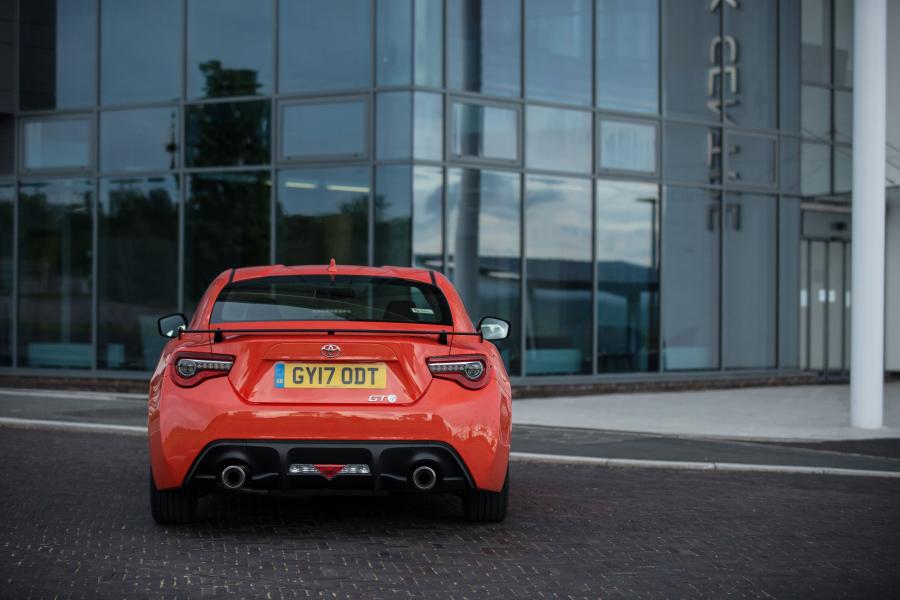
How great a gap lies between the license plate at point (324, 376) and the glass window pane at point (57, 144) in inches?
509

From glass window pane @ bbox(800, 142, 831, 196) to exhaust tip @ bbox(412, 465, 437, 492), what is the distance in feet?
51.3

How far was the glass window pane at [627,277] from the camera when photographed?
17578mm

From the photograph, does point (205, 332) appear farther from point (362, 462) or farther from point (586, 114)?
point (586, 114)

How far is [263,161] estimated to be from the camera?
54.9 feet

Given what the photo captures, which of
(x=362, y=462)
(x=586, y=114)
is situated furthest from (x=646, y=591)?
(x=586, y=114)

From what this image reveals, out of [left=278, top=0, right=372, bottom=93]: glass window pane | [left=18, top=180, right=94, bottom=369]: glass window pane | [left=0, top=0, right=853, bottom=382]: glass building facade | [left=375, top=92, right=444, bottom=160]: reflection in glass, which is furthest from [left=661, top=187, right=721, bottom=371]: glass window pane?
[left=18, top=180, right=94, bottom=369]: glass window pane

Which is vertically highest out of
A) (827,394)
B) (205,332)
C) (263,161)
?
(263,161)

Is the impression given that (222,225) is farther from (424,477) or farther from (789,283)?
(424,477)

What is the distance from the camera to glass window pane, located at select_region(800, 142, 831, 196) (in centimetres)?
2006

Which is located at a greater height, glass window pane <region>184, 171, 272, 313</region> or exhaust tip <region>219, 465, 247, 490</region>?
glass window pane <region>184, 171, 272, 313</region>

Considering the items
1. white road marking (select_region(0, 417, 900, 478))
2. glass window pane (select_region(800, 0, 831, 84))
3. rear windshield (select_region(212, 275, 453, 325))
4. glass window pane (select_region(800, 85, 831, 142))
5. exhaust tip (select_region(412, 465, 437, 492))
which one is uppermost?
glass window pane (select_region(800, 0, 831, 84))

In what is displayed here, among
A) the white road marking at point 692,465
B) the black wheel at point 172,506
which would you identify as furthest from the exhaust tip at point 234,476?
the white road marking at point 692,465

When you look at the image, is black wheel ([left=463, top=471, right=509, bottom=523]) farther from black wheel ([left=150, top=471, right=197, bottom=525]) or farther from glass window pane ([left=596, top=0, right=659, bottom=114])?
glass window pane ([left=596, top=0, right=659, bottom=114])

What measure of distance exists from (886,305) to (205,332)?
1894 centimetres
